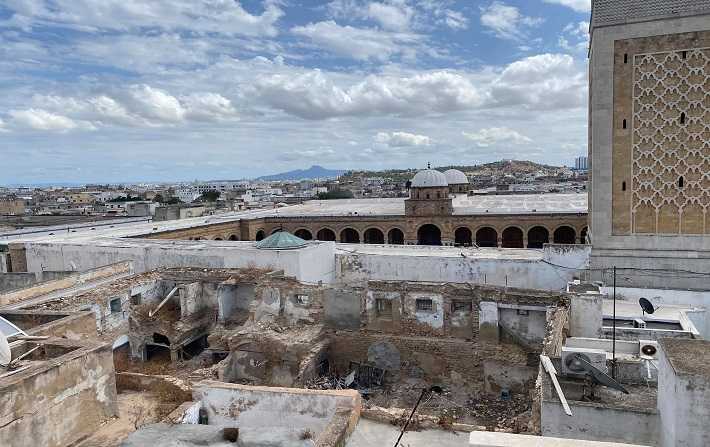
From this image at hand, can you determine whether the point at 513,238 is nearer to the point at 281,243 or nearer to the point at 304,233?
the point at 304,233

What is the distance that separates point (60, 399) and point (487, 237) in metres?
33.8

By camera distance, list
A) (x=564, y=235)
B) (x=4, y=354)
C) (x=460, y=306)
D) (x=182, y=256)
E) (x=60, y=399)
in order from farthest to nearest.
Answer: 1. (x=564, y=235)
2. (x=182, y=256)
3. (x=460, y=306)
4. (x=60, y=399)
5. (x=4, y=354)

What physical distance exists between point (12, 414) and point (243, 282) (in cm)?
1227

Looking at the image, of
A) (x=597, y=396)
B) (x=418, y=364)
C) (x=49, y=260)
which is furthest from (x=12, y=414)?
(x=49, y=260)

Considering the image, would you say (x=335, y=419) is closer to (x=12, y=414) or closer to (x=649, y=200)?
(x=12, y=414)

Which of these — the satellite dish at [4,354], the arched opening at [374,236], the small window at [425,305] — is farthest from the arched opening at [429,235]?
the satellite dish at [4,354]

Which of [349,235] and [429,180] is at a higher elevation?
[429,180]

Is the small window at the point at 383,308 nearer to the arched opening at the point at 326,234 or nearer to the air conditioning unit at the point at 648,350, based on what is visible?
the air conditioning unit at the point at 648,350

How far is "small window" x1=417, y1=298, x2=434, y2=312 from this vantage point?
1764cm

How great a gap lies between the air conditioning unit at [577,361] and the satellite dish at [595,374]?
0.08 feet

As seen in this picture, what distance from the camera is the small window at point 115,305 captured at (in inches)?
756

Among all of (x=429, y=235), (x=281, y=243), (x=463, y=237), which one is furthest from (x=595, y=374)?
(x=429, y=235)

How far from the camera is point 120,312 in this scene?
64.1 ft

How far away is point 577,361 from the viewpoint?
992 centimetres
